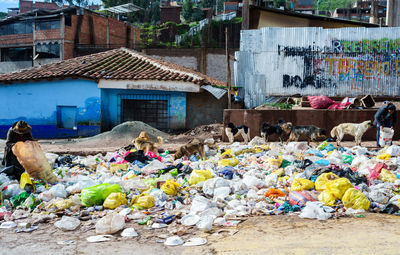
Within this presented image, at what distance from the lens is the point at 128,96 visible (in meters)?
15.7

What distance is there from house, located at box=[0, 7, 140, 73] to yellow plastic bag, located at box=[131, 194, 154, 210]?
2107cm

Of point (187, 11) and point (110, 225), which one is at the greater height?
point (187, 11)

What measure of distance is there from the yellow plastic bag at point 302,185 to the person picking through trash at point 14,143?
4487mm

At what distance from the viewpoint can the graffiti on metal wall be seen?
13320 mm

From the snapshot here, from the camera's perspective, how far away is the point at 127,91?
51.4 ft

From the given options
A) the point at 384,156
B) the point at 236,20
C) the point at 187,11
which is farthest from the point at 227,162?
the point at 187,11

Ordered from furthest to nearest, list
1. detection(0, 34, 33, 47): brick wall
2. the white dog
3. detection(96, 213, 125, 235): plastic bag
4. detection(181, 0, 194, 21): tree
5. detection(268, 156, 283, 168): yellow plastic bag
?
detection(181, 0, 194, 21): tree < detection(0, 34, 33, 47): brick wall < the white dog < detection(268, 156, 283, 168): yellow plastic bag < detection(96, 213, 125, 235): plastic bag

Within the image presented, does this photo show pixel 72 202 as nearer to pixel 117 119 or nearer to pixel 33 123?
pixel 117 119

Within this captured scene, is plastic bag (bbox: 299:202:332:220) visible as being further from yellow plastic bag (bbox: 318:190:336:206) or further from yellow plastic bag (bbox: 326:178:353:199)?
yellow plastic bag (bbox: 326:178:353:199)

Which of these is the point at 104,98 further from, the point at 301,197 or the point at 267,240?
the point at 267,240

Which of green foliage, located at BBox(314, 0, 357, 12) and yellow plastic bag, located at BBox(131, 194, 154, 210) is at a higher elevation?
green foliage, located at BBox(314, 0, 357, 12)

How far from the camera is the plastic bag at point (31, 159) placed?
649 cm

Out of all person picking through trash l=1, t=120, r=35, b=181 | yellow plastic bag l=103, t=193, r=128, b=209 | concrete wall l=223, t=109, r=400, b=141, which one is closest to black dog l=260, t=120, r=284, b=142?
concrete wall l=223, t=109, r=400, b=141

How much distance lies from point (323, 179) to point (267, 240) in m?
1.96
